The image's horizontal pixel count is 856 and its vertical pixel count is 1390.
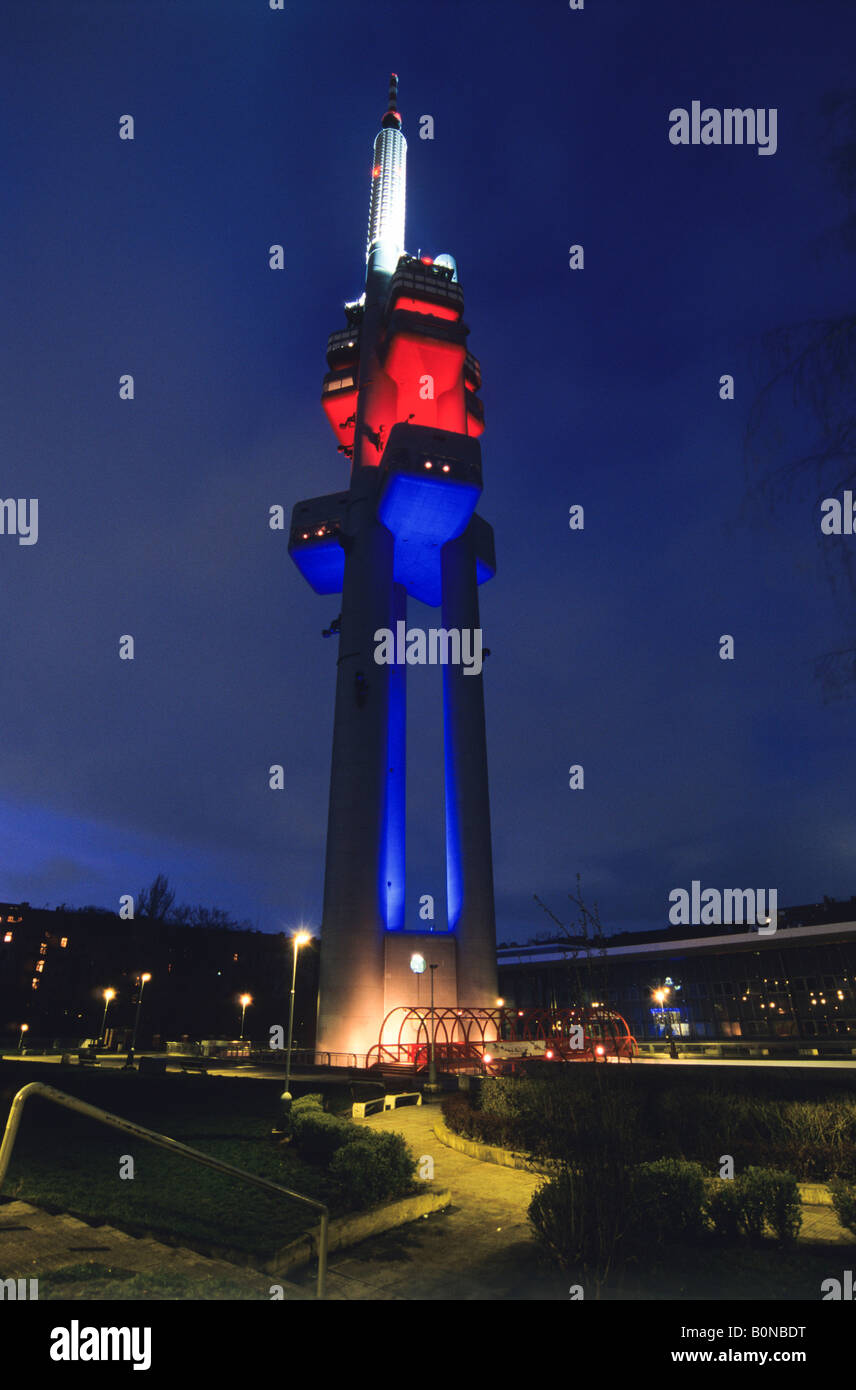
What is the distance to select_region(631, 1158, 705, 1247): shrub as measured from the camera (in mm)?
8375

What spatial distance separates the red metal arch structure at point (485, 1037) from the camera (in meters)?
32.2

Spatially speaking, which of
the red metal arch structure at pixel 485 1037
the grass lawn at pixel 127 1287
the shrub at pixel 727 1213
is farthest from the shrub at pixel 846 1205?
the red metal arch structure at pixel 485 1037

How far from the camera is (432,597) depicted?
6234 centimetres

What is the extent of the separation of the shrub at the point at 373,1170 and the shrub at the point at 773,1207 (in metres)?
4.85

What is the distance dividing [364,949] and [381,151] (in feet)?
240

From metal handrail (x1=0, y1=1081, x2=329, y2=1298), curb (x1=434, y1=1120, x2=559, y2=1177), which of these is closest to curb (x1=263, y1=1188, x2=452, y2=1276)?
metal handrail (x1=0, y1=1081, x2=329, y2=1298)

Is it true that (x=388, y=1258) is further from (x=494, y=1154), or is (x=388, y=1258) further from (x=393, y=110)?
(x=393, y=110)

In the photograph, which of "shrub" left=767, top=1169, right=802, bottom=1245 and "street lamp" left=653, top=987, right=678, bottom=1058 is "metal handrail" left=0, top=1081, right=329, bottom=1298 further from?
"street lamp" left=653, top=987, right=678, bottom=1058

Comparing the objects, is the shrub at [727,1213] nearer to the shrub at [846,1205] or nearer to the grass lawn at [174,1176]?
the shrub at [846,1205]

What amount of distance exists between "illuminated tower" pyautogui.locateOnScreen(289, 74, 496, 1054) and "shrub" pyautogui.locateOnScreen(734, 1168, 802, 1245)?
34.1 metres

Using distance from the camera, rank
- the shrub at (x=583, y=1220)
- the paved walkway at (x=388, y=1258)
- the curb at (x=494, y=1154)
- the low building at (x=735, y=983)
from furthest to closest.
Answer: the low building at (x=735, y=983), the curb at (x=494, y=1154), the shrub at (x=583, y=1220), the paved walkway at (x=388, y=1258)
